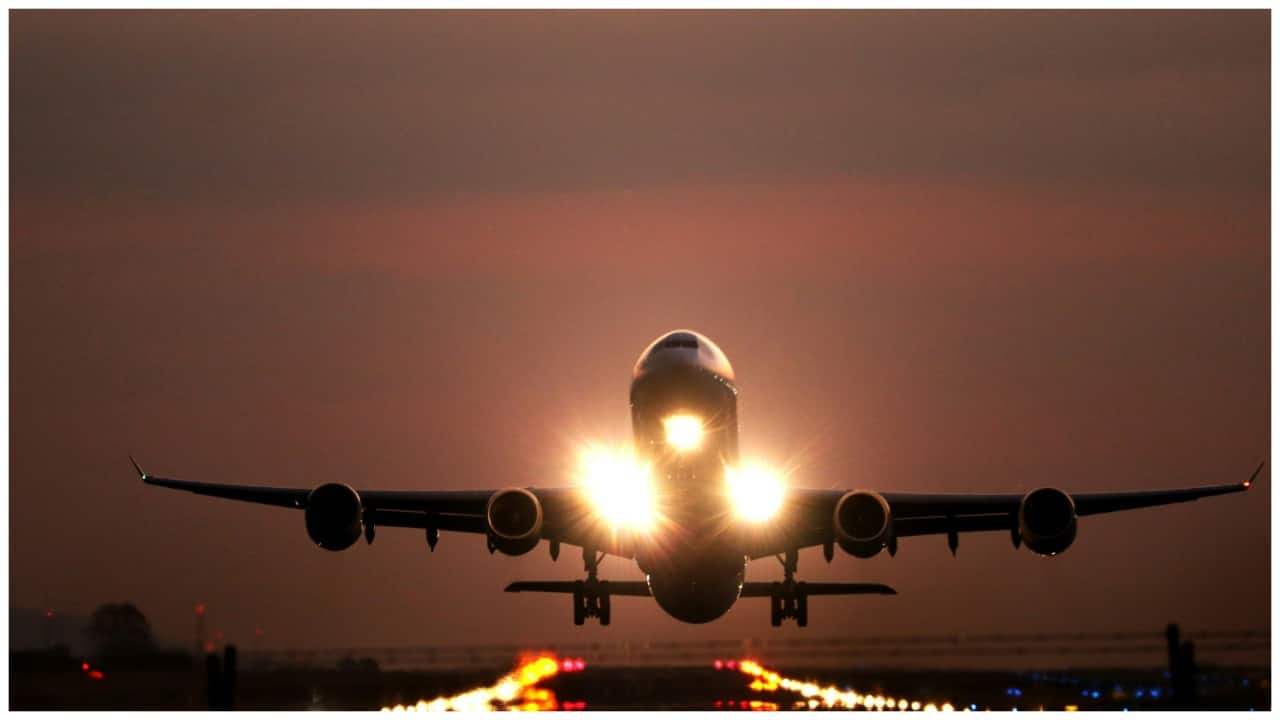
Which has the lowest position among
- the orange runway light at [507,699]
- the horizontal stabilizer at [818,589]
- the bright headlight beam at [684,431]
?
the orange runway light at [507,699]

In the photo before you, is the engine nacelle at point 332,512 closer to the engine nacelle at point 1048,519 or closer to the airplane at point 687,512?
the airplane at point 687,512

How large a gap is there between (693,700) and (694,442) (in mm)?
7580

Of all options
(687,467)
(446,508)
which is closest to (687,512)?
(687,467)

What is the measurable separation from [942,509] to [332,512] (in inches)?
707

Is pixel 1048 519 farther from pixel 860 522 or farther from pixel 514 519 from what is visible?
pixel 514 519

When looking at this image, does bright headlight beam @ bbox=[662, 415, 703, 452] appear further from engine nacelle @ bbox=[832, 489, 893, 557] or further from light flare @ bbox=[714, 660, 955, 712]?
light flare @ bbox=[714, 660, 955, 712]

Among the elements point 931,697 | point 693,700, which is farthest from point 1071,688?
point 693,700

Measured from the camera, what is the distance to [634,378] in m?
54.6

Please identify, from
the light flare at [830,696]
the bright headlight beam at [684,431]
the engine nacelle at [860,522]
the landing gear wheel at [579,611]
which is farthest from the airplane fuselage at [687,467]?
the landing gear wheel at [579,611]

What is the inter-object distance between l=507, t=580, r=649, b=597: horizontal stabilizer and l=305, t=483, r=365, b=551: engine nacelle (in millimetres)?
4944

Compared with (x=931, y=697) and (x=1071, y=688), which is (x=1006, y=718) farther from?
(x=1071, y=688)

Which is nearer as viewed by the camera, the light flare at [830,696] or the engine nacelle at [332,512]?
the light flare at [830,696]

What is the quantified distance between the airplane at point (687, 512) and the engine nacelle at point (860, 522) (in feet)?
0.12

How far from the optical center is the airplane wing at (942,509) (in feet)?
188
